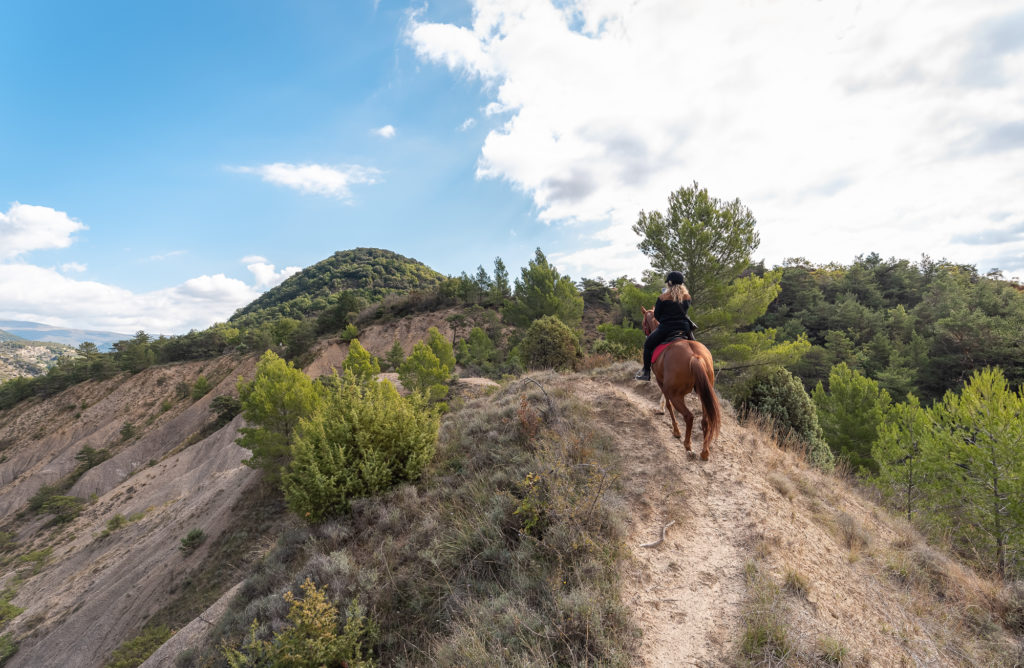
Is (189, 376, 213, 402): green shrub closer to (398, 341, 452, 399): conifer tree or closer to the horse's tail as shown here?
(398, 341, 452, 399): conifer tree

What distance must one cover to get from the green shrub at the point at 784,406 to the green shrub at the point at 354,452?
10010mm

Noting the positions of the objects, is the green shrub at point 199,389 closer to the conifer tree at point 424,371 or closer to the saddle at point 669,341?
the conifer tree at point 424,371

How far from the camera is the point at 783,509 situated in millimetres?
5582

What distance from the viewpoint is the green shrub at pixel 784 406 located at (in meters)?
10.5

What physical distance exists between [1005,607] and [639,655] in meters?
5.24

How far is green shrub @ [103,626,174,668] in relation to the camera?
9938 millimetres

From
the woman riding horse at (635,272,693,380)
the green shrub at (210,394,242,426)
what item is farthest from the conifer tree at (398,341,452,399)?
the green shrub at (210,394,242,426)

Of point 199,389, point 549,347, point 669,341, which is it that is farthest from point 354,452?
point 199,389

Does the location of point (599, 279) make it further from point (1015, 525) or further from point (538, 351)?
point (1015, 525)

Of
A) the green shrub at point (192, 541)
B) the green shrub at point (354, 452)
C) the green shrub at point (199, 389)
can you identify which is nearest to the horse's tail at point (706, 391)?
the green shrub at point (354, 452)

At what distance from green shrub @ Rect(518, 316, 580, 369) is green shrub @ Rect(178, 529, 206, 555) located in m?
16.9

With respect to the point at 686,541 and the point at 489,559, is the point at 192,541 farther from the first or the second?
the point at 686,541

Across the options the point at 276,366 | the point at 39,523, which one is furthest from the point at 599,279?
the point at 39,523

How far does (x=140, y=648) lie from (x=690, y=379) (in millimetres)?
17529
